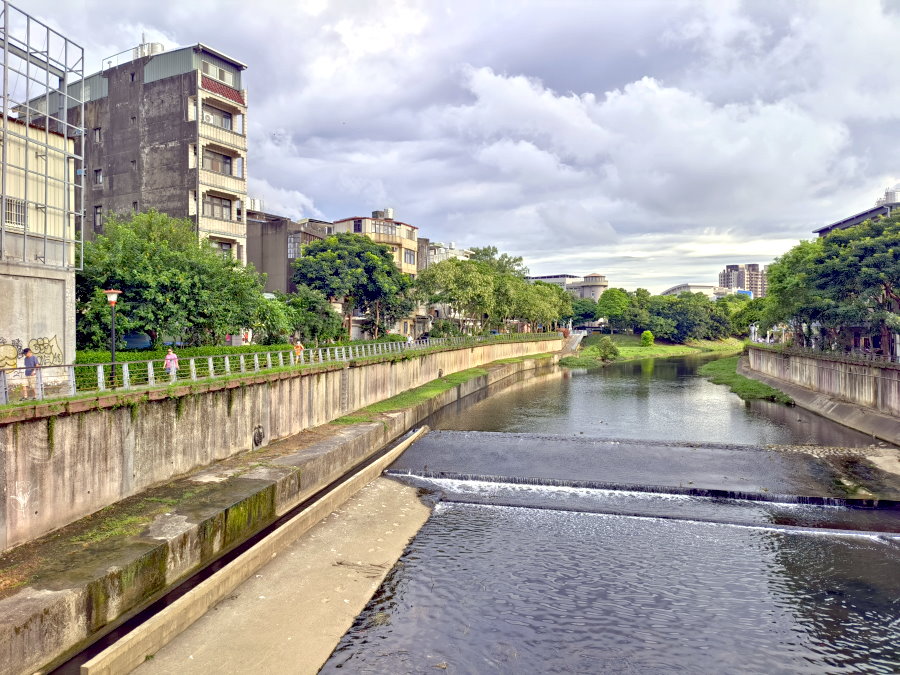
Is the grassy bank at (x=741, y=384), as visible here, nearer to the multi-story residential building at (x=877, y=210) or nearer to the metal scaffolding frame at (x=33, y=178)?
the multi-story residential building at (x=877, y=210)

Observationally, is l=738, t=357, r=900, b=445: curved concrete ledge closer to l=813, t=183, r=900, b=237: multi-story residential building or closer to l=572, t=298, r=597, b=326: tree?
l=813, t=183, r=900, b=237: multi-story residential building

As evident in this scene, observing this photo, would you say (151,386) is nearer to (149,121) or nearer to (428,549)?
(428,549)

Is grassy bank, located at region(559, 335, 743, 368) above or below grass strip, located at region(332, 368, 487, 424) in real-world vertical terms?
above

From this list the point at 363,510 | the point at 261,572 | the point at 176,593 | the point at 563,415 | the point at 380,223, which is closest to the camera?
the point at 176,593

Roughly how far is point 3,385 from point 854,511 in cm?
2974

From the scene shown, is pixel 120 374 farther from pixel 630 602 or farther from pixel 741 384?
pixel 741 384

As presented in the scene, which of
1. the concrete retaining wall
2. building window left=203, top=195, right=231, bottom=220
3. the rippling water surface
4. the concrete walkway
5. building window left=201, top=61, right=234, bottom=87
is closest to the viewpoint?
the concrete walkway

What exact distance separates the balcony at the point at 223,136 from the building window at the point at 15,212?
2708 centimetres

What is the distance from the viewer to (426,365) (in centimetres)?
6069

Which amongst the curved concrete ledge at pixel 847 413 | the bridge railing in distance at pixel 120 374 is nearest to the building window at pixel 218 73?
the bridge railing in distance at pixel 120 374

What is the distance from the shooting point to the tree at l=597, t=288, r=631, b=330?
509ft

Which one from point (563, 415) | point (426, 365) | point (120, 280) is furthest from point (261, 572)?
point (426, 365)

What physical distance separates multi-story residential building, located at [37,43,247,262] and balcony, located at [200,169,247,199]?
→ 79 mm

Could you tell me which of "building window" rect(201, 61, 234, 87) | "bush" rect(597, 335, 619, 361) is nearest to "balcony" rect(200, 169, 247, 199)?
"building window" rect(201, 61, 234, 87)
